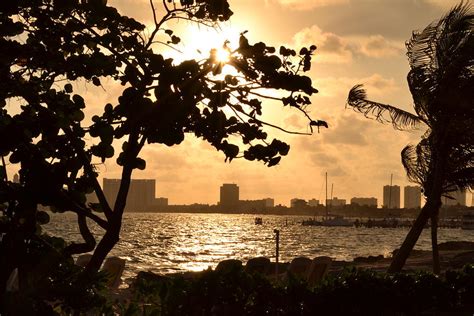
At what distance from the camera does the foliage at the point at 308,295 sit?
8195 mm

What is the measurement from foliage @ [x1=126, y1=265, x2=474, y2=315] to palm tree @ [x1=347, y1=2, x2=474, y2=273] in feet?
18.5

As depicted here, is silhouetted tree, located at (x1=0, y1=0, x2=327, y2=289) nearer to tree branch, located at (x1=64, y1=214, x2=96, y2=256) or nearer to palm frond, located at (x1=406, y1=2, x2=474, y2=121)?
tree branch, located at (x1=64, y1=214, x2=96, y2=256)

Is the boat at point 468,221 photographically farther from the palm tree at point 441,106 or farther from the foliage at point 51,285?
the foliage at point 51,285

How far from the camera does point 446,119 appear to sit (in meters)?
19.8

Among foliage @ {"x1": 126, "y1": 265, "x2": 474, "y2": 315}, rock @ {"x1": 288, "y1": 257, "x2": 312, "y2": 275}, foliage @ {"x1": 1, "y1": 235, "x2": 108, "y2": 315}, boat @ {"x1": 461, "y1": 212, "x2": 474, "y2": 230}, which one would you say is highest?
boat @ {"x1": 461, "y1": 212, "x2": 474, "y2": 230}

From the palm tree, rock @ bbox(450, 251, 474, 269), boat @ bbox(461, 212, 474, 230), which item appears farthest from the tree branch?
boat @ bbox(461, 212, 474, 230)

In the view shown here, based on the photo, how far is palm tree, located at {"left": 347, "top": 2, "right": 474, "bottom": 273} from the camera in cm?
1919

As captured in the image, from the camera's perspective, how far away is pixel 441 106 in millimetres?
19672

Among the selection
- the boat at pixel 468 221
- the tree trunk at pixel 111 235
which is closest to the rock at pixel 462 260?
the tree trunk at pixel 111 235

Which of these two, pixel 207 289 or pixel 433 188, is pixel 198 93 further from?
pixel 433 188

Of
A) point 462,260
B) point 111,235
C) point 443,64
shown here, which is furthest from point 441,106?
point 462,260

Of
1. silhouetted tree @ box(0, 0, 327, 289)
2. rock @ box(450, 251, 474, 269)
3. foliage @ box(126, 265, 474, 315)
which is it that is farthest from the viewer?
Answer: rock @ box(450, 251, 474, 269)

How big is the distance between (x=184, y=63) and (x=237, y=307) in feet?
16.0

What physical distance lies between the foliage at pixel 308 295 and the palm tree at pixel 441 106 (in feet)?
18.5
